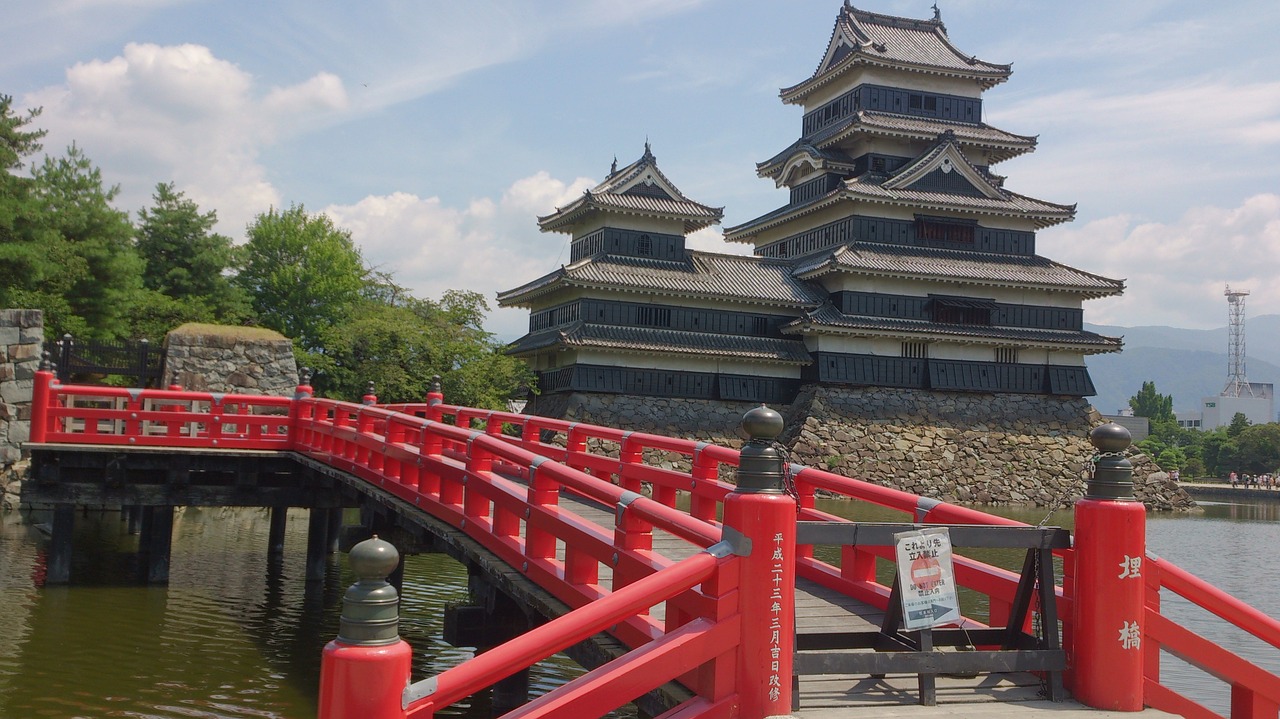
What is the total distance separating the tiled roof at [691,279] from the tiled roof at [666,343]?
160 cm

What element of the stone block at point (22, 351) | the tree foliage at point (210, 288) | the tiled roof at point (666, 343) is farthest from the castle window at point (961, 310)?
the stone block at point (22, 351)

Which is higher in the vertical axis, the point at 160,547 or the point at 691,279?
the point at 691,279

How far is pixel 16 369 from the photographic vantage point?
872 inches

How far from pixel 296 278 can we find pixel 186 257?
5951mm

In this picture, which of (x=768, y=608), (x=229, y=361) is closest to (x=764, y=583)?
(x=768, y=608)

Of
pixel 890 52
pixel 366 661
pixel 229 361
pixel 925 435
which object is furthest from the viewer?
pixel 890 52

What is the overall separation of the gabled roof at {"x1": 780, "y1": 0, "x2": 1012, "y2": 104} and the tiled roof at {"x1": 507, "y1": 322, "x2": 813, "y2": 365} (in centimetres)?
1352

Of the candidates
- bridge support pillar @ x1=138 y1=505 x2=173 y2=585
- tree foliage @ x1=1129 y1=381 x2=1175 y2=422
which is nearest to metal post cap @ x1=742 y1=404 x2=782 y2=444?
bridge support pillar @ x1=138 y1=505 x2=173 y2=585

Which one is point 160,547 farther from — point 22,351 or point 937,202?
point 937,202

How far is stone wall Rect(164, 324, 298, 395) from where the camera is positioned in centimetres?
2547

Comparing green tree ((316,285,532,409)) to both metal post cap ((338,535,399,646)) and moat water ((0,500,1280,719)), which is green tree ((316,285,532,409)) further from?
metal post cap ((338,535,399,646))

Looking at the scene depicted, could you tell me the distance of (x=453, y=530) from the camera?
1003 cm

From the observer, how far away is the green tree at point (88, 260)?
33.0m

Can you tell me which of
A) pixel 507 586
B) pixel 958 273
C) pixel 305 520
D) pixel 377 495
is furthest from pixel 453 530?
pixel 958 273
